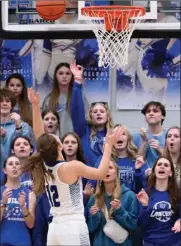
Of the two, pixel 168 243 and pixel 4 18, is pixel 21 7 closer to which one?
pixel 4 18

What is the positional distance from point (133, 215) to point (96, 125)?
933 mm

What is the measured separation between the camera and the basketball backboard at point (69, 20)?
262 inches

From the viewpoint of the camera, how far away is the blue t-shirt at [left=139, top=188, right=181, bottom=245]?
634 centimetres

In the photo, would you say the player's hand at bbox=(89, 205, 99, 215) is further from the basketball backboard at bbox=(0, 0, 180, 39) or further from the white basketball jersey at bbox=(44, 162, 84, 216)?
the basketball backboard at bbox=(0, 0, 180, 39)

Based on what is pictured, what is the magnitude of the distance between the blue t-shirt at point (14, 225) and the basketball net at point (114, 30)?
135cm

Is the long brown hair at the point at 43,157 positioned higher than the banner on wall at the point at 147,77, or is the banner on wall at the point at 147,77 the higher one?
the banner on wall at the point at 147,77

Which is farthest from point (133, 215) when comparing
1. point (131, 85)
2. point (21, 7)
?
point (21, 7)

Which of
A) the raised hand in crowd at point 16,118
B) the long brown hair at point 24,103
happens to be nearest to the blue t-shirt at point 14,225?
the raised hand in crowd at point 16,118

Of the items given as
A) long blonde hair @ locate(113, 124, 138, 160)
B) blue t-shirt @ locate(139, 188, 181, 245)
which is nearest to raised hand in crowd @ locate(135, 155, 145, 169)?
long blonde hair @ locate(113, 124, 138, 160)

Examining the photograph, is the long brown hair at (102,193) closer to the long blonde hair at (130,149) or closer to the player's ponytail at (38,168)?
the long blonde hair at (130,149)

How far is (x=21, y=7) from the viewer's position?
22.1 feet

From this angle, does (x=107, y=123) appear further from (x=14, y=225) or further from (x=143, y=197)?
(x=14, y=225)

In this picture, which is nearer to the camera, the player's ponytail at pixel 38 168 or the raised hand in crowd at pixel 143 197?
the player's ponytail at pixel 38 168

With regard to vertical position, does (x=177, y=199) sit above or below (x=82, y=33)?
below
